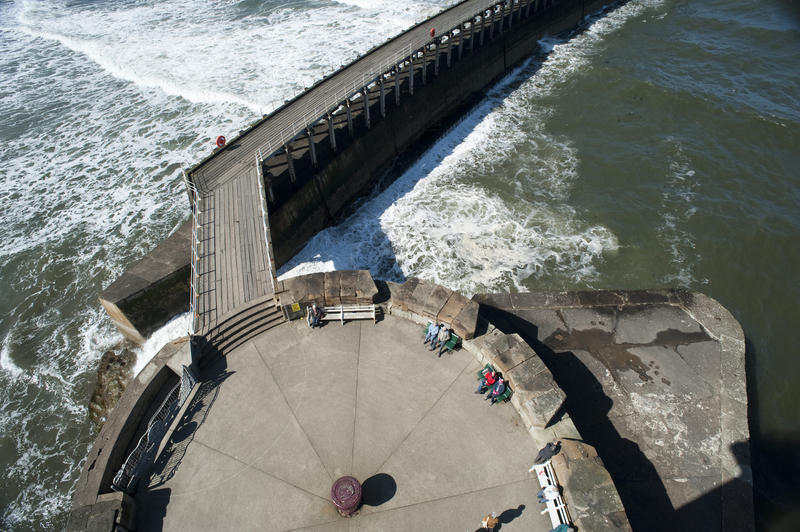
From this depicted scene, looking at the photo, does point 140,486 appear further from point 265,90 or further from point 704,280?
point 265,90

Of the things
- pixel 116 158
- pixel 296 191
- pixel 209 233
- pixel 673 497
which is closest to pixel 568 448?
pixel 673 497

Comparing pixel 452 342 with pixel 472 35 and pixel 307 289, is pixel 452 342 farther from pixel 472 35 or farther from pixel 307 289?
pixel 472 35

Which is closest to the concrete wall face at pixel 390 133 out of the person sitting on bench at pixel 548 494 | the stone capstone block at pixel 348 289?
the stone capstone block at pixel 348 289

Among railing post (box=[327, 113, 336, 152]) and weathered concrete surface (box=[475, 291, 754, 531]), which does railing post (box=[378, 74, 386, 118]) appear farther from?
weathered concrete surface (box=[475, 291, 754, 531])

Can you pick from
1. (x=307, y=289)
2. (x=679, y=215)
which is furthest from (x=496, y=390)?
(x=679, y=215)

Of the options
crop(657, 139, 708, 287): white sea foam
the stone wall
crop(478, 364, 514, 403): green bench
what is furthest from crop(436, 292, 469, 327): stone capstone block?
crop(657, 139, 708, 287): white sea foam

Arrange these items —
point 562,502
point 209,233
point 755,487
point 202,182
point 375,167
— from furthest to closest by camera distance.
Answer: point 375,167, point 202,182, point 209,233, point 755,487, point 562,502

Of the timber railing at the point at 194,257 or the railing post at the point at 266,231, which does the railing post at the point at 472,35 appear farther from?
the timber railing at the point at 194,257
